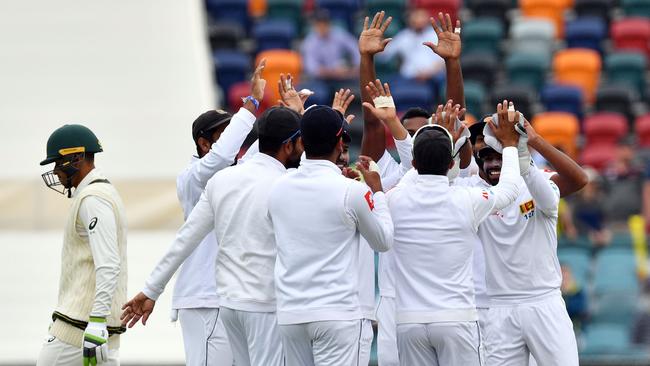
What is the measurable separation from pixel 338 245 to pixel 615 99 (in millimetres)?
10201

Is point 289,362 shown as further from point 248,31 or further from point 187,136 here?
point 248,31

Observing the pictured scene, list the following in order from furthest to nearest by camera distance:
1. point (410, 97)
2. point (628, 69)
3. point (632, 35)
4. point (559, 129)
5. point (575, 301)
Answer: point (632, 35), point (628, 69), point (410, 97), point (559, 129), point (575, 301)

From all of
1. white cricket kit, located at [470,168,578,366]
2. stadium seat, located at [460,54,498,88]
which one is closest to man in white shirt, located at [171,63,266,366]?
white cricket kit, located at [470,168,578,366]

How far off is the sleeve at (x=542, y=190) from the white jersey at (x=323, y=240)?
3.21 ft

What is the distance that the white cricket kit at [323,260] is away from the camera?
6.39m

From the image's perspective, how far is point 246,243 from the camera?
676 centimetres

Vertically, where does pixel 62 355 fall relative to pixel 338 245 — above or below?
below

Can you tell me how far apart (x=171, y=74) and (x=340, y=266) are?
960 cm

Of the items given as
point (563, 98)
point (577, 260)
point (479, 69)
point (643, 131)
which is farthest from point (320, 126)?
point (479, 69)

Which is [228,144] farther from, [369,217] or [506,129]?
[506,129]

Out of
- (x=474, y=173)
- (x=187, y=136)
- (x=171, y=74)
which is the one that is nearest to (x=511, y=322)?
(x=474, y=173)

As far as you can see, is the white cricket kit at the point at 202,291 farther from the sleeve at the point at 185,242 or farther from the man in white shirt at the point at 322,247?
the man in white shirt at the point at 322,247

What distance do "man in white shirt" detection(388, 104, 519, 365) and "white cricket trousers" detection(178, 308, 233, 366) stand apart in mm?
1021

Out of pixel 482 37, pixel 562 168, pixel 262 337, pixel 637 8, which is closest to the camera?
pixel 262 337
